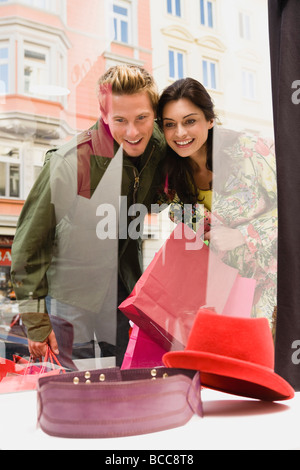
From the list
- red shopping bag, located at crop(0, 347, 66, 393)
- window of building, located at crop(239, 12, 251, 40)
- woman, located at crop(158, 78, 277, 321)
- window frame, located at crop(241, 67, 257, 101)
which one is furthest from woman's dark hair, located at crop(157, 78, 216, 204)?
red shopping bag, located at crop(0, 347, 66, 393)

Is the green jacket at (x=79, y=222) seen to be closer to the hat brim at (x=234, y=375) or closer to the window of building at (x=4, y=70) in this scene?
the window of building at (x=4, y=70)

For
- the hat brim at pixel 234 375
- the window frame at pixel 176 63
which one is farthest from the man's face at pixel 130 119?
the hat brim at pixel 234 375

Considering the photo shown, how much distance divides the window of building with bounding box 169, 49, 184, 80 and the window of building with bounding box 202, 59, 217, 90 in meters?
0.08

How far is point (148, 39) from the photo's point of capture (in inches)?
54.9

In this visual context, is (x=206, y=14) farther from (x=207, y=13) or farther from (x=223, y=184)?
(x=223, y=184)

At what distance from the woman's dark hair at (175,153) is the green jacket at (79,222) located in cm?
5

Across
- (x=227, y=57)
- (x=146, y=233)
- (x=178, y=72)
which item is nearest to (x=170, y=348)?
(x=146, y=233)

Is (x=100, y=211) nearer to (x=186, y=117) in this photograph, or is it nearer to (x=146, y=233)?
(x=146, y=233)

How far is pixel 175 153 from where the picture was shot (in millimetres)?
1395

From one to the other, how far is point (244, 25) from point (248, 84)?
179mm

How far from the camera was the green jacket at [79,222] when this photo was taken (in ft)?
4.28

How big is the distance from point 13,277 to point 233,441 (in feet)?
2.74

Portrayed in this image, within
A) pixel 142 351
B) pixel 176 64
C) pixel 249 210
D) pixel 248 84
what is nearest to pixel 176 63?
pixel 176 64

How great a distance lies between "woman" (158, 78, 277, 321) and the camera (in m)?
1.34
